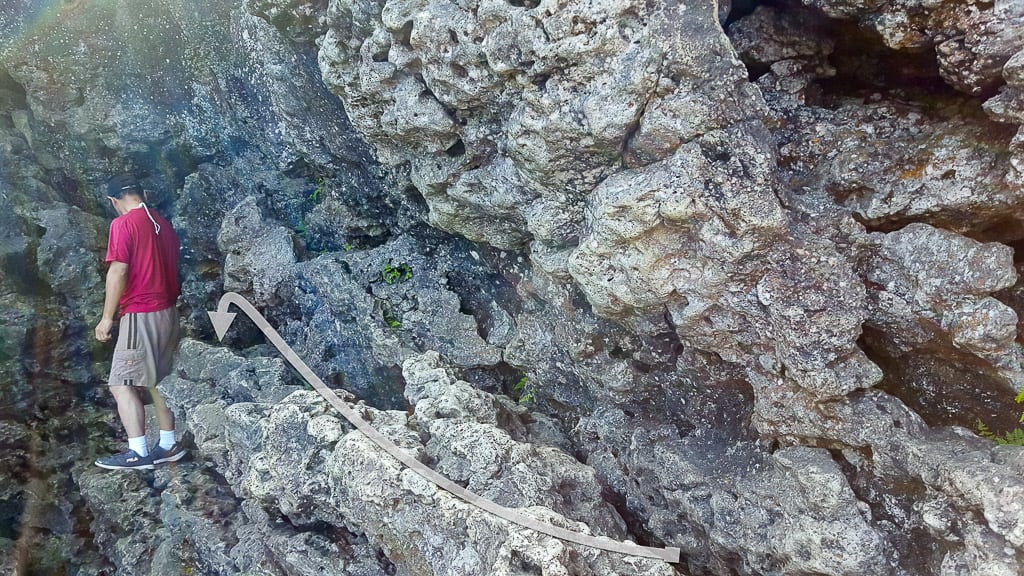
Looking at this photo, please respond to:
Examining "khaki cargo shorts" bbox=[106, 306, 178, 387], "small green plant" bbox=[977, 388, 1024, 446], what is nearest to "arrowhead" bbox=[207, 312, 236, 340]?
"khaki cargo shorts" bbox=[106, 306, 178, 387]

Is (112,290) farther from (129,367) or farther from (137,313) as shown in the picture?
(129,367)

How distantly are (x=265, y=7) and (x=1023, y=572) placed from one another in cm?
636

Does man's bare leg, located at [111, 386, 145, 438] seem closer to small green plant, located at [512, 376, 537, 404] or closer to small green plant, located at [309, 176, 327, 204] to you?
small green plant, located at [309, 176, 327, 204]

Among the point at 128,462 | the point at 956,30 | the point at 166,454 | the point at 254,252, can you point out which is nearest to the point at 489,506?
the point at 956,30

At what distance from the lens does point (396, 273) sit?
6.02 metres

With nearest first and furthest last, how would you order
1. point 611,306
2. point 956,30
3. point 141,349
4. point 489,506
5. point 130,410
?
point 956,30, point 489,506, point 611,306, point 130,410, point 141,349

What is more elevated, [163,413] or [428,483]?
[428,483]

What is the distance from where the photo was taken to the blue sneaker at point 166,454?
20.7 ft

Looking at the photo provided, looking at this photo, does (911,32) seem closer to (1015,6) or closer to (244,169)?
(1015,6)

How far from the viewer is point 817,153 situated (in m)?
3.94

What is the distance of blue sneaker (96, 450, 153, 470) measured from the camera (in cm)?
627

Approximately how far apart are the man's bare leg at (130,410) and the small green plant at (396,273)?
288 centimetres

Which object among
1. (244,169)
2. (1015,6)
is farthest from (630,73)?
(244,169)

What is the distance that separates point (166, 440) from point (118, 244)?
6.59 feet
